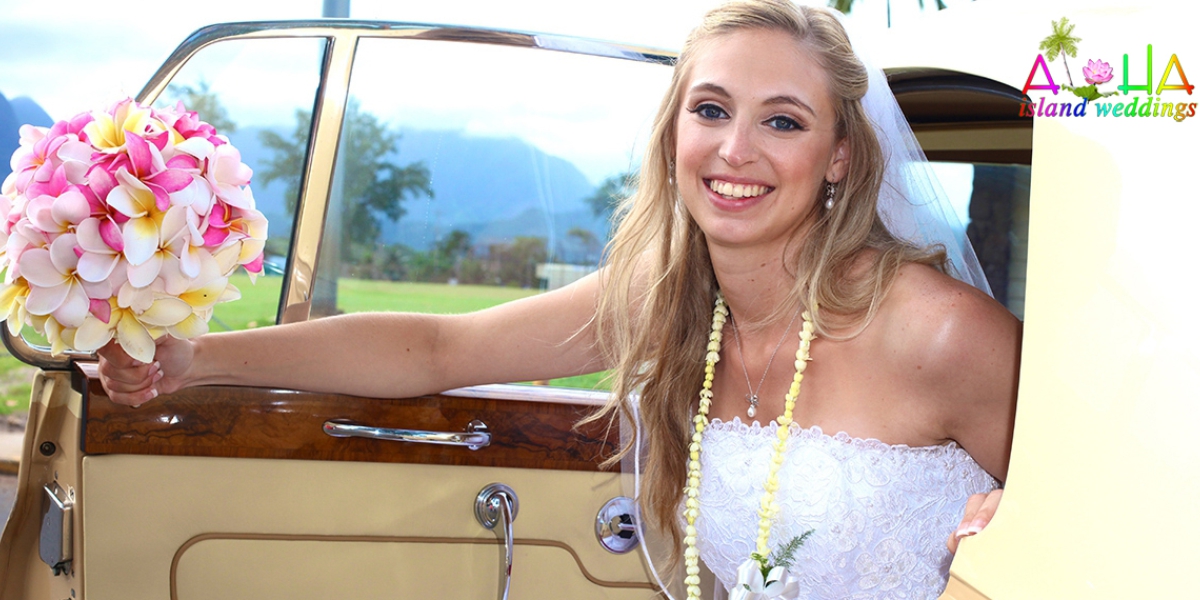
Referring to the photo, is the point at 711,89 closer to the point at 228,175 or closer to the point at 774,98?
the point at 774,98

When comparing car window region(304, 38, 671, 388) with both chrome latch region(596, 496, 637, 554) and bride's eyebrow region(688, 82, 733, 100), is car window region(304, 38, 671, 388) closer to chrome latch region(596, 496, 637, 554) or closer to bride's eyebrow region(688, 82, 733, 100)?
bride's eyebrow region(688, 82, 733, 100)

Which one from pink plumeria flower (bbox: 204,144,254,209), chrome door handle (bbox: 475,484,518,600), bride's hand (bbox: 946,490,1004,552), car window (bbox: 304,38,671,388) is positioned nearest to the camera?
bride's hand (bbox: 946,490,1004,552)

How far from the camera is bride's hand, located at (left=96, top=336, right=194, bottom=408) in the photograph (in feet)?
5.65

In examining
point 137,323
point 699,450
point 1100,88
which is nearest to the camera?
point 1100,88

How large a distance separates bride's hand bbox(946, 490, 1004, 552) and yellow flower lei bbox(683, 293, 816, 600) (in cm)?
46

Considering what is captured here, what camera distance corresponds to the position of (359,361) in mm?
1947

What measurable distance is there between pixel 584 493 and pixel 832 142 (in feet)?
2.75

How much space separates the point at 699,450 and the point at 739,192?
537mm

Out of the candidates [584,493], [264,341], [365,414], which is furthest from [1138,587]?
[264,341]

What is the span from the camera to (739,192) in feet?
6.13

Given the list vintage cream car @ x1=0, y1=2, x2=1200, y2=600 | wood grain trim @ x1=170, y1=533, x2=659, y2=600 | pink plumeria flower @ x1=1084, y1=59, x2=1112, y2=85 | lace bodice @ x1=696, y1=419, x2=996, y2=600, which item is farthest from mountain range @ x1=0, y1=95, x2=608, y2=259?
pink plumeria flower @ x1=1084, y1=59, x2=1112, y2=85

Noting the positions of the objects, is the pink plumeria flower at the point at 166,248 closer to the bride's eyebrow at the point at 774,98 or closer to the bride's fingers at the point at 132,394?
the bride's fingers at the point at 132,394

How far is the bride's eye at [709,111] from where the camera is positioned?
1.92 metres

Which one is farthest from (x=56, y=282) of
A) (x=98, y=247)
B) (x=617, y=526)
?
(x=617, y=526)
